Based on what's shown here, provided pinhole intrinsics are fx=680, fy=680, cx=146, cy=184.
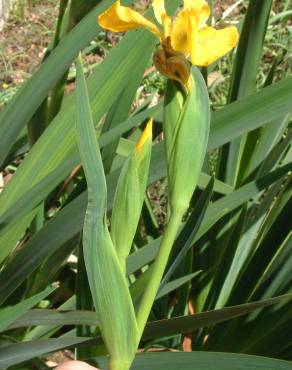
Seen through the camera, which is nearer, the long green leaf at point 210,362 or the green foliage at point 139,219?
the green foliage at point 139,219

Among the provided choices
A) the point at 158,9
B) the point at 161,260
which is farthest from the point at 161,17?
the point at 161,260

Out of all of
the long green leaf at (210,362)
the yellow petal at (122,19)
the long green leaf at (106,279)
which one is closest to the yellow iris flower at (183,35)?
the yellow petal at (122,19)

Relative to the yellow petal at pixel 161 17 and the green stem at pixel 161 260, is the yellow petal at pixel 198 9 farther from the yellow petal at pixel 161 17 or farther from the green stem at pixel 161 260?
the green stem at pixel 161 260

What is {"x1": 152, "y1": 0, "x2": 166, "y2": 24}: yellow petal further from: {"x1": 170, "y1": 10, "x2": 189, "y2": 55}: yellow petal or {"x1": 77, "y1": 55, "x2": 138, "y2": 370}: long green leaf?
{"x1": 77, "y1": 55, "x2": 138, "y2": 370}: long green leaf

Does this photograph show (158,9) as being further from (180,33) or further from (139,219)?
(139,219)

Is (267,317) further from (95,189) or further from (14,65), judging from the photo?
(14,65)

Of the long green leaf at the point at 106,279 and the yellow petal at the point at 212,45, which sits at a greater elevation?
the yellow petal at the point at 212,45

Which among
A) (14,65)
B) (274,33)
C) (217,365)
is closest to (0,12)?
(14,65)

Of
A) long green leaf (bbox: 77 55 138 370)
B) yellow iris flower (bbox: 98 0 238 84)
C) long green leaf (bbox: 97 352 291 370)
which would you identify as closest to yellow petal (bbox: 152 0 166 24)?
yellow iris flower (bbox: 98 0 238 84)
